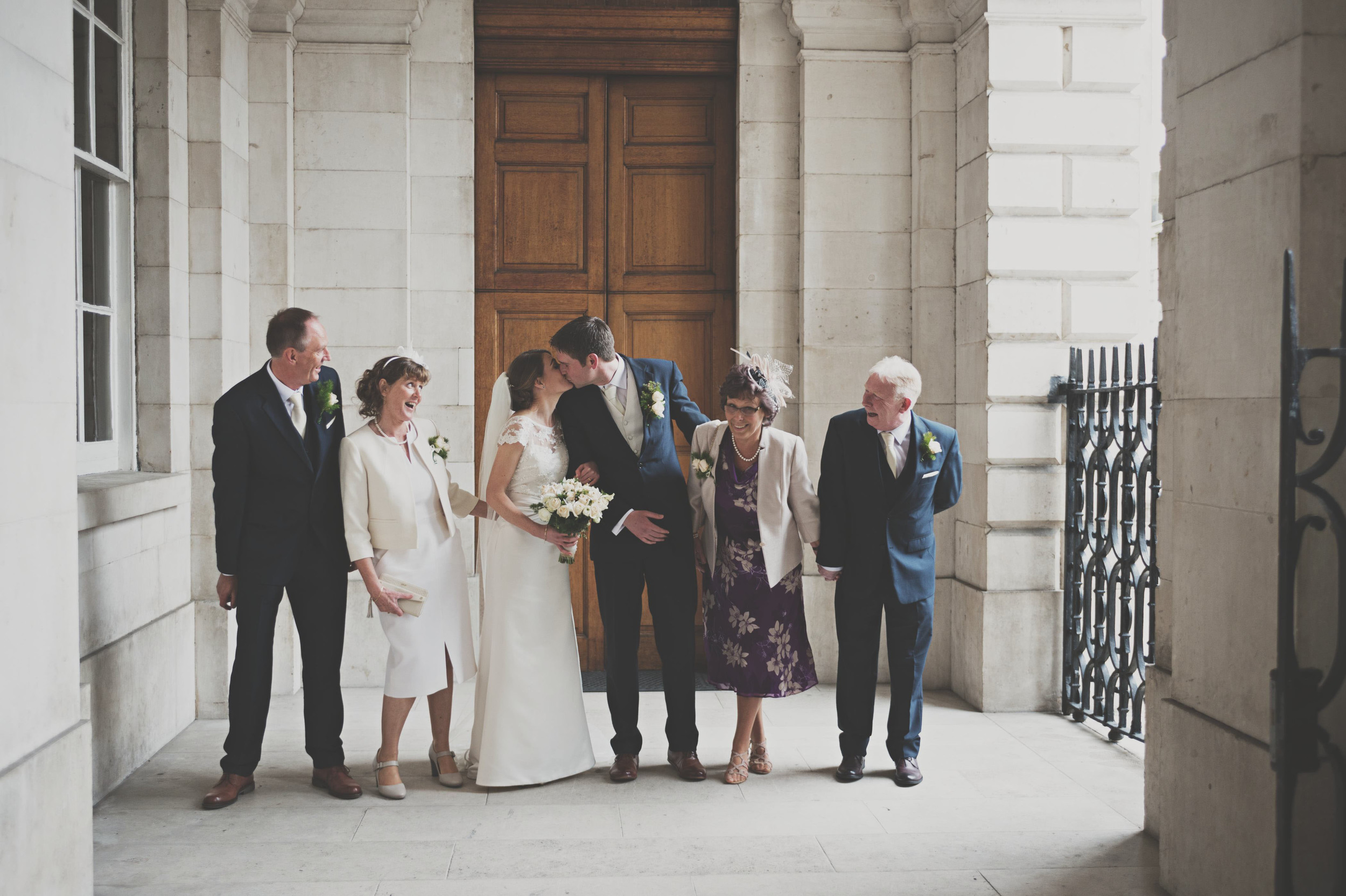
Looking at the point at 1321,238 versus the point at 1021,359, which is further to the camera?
the point at 1021,359

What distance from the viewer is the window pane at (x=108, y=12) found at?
5055mm

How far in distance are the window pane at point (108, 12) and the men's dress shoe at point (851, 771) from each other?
193 inches

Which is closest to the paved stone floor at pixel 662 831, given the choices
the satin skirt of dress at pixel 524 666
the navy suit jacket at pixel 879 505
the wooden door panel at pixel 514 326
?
the satin skirt of dress at pixel 524 666

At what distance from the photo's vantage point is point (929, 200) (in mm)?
6281

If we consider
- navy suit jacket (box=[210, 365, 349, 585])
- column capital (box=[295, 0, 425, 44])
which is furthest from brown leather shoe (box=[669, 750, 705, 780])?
column capital (box=[295, 0, 425, 44])

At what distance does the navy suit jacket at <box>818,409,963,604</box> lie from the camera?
4500mm

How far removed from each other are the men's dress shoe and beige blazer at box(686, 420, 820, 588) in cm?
86

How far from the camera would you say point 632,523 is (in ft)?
14.9

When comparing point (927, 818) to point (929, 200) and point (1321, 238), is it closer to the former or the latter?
point (1321, 238)

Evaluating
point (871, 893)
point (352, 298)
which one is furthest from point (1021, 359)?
point (352, 298)

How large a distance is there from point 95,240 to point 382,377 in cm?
193

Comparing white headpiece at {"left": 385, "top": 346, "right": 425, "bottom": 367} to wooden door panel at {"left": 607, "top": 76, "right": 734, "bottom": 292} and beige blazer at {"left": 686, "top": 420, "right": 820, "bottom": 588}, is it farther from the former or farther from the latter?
wooden door panel at {"left": 607, "top": 76, "right": 734, "bottom": 292}

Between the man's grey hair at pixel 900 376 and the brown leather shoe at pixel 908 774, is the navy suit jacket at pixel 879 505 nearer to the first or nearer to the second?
the man's grey hair at pixel 900 376

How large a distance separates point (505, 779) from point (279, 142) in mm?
3921
